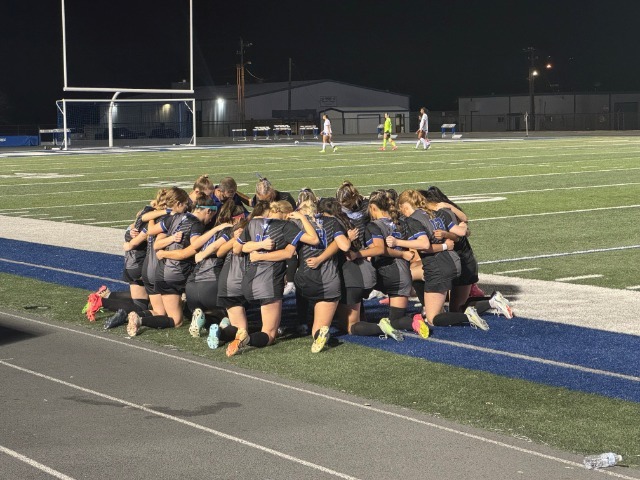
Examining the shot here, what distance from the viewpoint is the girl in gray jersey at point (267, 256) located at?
8852 mm

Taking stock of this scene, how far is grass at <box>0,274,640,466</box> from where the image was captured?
647cm

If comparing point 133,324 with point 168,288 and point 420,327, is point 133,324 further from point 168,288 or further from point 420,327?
point 420,327

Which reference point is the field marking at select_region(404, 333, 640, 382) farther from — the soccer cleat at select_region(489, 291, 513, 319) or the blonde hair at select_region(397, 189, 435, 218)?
the blonde hair at select_region(397, 189, 435, 218)

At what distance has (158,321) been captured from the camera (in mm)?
9625

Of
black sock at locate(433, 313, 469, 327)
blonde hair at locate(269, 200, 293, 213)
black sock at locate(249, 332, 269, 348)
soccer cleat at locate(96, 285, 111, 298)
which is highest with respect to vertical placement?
blonde hair at locate(269, 200, 293, 213)

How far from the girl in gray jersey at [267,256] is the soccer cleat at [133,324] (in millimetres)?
972

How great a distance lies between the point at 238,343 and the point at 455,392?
190cm

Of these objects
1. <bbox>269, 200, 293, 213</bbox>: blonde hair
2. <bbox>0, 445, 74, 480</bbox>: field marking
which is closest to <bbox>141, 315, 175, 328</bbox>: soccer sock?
<bbox>269, 200, 293, 213</bbox>: blonde hair

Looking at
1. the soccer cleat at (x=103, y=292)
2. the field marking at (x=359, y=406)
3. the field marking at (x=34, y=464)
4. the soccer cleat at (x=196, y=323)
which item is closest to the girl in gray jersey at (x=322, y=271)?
the soccer cleat at (x=196, y=323)

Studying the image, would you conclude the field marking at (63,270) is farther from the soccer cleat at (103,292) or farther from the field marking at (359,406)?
the field marking at (359,406)

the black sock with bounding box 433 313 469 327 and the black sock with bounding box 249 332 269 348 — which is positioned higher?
the black sock with bounding box 433 313 469 327

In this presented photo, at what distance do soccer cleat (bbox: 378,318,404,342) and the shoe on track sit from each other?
43.8 inches

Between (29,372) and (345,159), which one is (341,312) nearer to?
(29,372)

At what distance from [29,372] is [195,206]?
2.44 m
